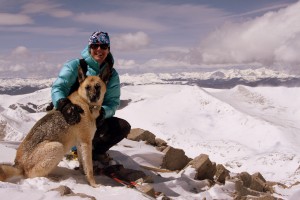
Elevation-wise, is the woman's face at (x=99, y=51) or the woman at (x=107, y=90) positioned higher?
the woman's face at (x=99, y=51)

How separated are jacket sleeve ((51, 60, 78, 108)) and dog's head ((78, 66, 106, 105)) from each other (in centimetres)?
44

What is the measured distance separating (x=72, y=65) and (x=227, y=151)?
302 feet

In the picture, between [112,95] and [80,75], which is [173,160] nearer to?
[112,95]

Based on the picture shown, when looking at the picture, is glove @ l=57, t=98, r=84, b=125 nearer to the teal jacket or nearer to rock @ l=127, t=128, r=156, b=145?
the teal jacket

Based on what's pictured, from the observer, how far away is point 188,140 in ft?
367

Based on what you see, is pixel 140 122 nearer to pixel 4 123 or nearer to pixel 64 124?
pixel 4 123

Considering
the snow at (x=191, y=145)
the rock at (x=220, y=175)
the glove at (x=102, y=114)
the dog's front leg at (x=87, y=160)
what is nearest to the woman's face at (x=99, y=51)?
the glove at (x=102, y=114)

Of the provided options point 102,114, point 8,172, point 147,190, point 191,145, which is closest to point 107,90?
point 102,114

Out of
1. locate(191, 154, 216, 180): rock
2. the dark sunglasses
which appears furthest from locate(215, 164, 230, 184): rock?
the dark sunglasses

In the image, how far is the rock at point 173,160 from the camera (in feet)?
45.6

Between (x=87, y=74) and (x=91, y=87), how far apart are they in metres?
0.72

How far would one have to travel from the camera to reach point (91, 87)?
8.82 m

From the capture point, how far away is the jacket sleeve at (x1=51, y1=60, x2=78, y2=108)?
906cm

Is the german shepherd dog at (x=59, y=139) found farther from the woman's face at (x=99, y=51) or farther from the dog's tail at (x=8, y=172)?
the woman's face at (x=99, y=51)
